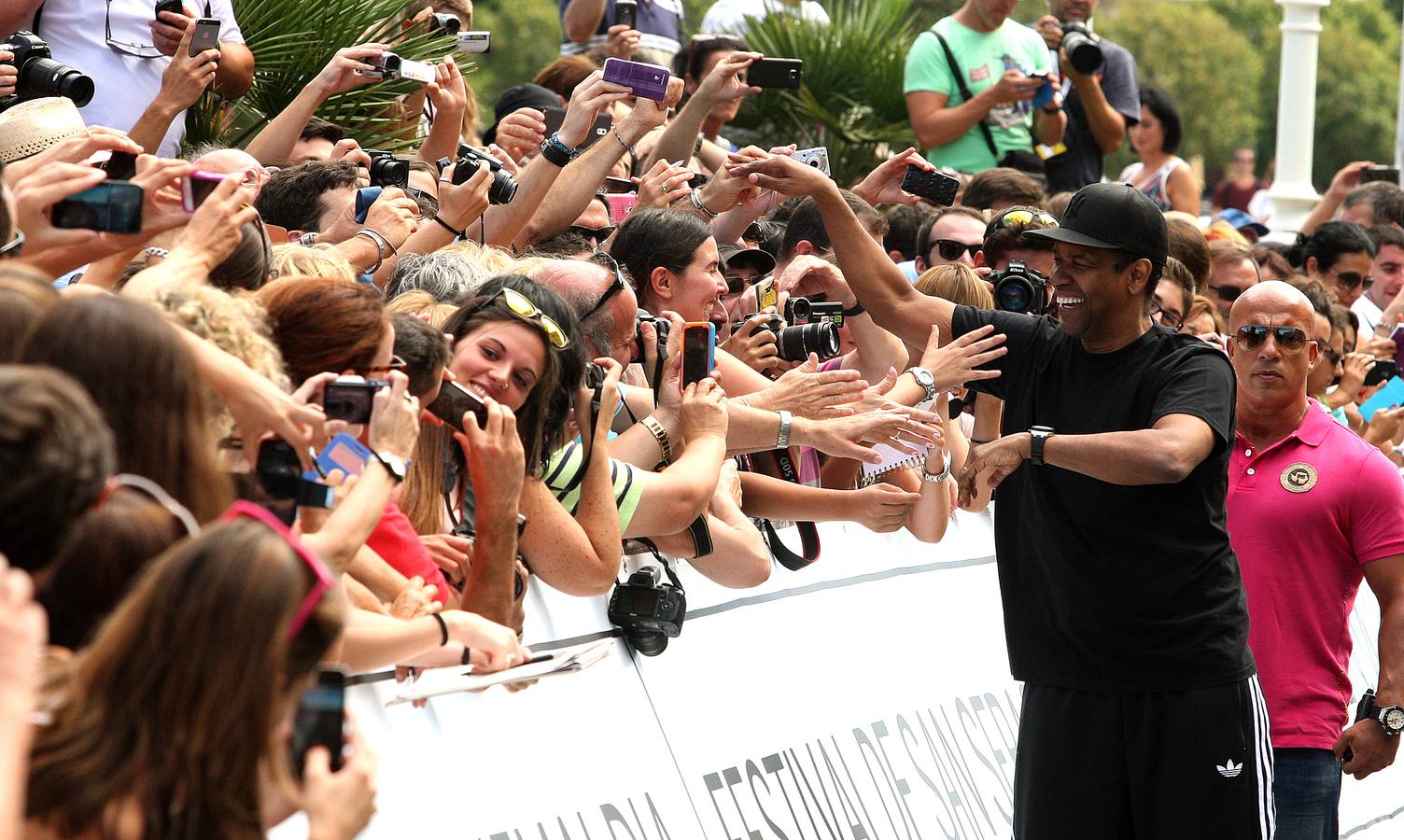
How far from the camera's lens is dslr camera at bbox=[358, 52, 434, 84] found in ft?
21.5

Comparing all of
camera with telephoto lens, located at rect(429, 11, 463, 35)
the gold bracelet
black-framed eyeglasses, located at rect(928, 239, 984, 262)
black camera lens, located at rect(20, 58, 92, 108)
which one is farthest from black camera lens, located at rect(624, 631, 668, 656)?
camera with telephoto lens, located at rect(429, 11, 463, 35)

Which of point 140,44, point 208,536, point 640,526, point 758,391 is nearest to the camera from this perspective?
point 208,536

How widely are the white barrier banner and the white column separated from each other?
1190 cm

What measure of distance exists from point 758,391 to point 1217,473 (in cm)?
146

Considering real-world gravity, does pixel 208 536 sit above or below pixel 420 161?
above

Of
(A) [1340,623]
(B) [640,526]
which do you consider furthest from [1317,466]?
(B) [640,526]

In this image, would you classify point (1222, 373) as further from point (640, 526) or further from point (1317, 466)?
point (640, 526)

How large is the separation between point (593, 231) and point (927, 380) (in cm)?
176

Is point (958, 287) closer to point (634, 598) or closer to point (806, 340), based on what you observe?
point (806, 340)

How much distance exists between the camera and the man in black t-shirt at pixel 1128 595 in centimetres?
508

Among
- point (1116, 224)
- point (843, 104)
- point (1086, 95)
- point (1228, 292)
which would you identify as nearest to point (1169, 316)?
point (1228, 292)

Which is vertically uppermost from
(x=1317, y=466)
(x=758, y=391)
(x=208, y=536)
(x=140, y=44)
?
(x=208, y=536)

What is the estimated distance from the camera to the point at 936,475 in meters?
6.19

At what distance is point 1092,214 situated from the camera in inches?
207
